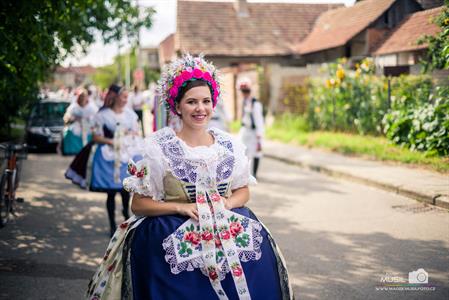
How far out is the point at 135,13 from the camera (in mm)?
15477

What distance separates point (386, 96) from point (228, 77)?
1368 centimetres

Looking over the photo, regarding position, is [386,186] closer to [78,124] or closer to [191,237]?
[191,237]

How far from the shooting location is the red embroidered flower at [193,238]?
3066 millimetres

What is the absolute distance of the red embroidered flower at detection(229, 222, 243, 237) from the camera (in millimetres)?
3131

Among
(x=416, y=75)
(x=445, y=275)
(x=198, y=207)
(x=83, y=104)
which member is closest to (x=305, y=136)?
(x=416, y=75)

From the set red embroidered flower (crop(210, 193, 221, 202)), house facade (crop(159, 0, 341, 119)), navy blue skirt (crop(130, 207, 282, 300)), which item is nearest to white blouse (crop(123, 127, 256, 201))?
red embroidered flower (crop(210, 193, 221, 202))

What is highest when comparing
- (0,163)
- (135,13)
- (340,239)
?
(135,13)

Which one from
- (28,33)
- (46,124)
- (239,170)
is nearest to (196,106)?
(239,170)

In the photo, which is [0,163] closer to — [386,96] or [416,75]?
[416,75]

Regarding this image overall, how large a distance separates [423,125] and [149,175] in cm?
911

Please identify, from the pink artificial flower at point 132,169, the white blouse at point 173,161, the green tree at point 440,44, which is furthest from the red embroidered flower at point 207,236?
the green tree at point 440,44

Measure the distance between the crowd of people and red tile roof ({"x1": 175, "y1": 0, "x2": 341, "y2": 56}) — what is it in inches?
1207

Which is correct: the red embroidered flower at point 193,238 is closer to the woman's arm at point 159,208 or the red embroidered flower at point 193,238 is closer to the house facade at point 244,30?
the woman's arm at point 159,208

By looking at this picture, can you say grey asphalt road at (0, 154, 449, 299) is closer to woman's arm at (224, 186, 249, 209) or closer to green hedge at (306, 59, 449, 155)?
woman's arm at (224, 186, 249, 209)
